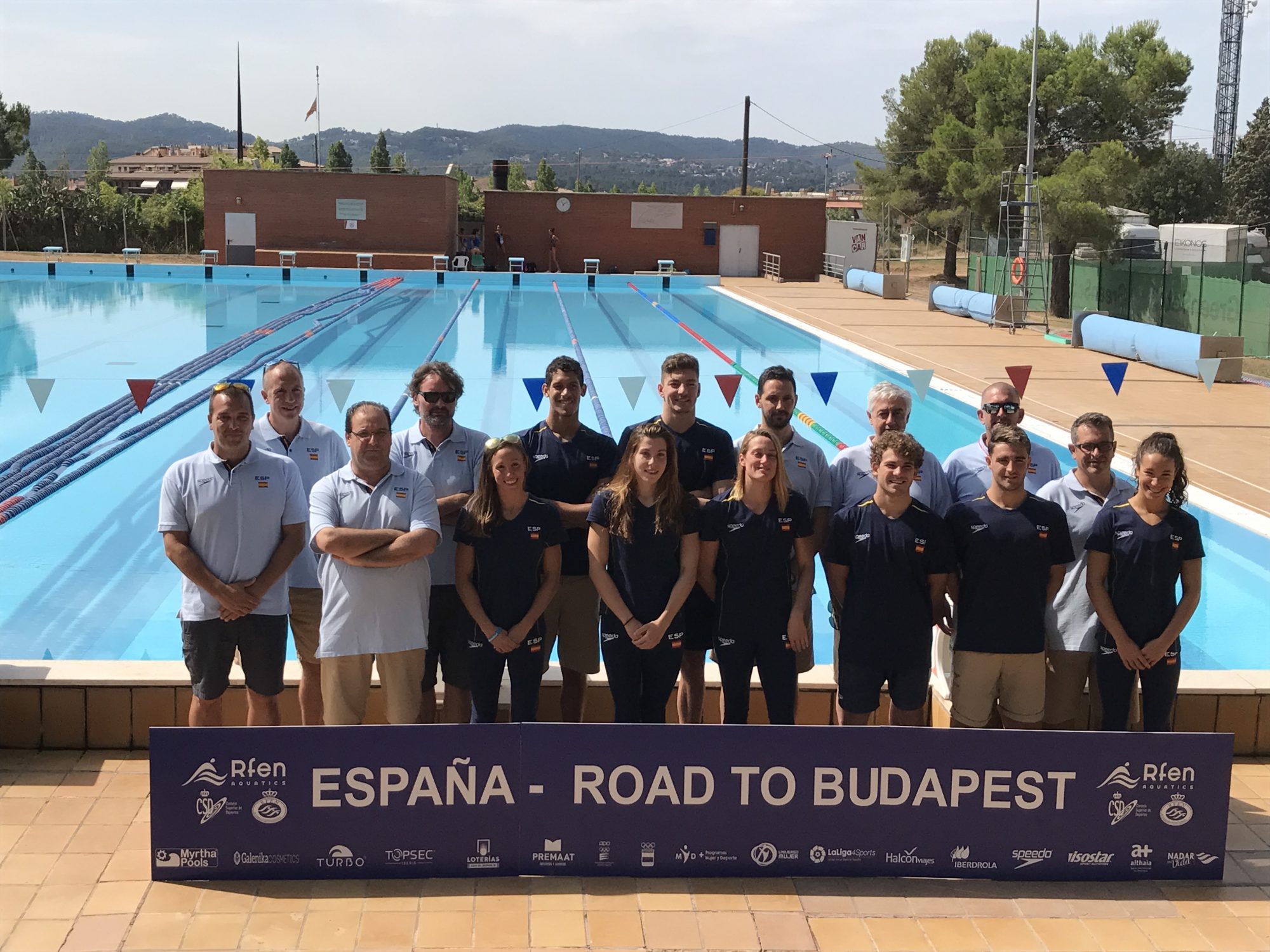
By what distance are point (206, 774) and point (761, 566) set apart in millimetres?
1802

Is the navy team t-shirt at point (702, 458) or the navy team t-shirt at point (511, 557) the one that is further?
the navy team t-shirt at point (702, 458)

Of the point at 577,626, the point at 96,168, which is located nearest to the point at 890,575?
the point at 577,626

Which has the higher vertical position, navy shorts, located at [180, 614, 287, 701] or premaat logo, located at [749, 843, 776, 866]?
navy shorts, located at [180, 614, 287, 701]

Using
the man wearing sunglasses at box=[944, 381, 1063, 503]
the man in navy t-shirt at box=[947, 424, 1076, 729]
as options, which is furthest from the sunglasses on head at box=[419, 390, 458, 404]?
the man wearing sunglasses at box=[944, 381, 1063, 503]

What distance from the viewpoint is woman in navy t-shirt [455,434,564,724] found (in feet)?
13.0

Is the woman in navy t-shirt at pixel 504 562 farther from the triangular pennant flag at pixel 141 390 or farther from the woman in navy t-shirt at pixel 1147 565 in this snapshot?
the triangular pennant flag at pixel 141 390

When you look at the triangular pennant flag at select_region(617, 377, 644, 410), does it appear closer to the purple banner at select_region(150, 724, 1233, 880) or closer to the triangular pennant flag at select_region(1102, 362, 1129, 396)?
the triangular pennant flag at select_region(1102, 362, 1129, 396)

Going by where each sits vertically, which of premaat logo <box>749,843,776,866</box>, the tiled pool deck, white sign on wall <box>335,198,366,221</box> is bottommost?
the tiled pool deck

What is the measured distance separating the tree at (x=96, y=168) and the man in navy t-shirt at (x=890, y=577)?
41630 mm

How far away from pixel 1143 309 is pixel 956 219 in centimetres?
1048

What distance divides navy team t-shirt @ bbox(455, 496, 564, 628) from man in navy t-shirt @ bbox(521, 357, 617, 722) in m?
0.19

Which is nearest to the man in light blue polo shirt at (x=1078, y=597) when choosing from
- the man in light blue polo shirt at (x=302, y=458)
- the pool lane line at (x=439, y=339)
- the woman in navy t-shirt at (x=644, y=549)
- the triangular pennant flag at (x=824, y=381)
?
the woman in navy t-shirt at (x=644, y=549)

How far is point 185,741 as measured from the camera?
3531mm

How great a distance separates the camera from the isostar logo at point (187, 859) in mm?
3549
